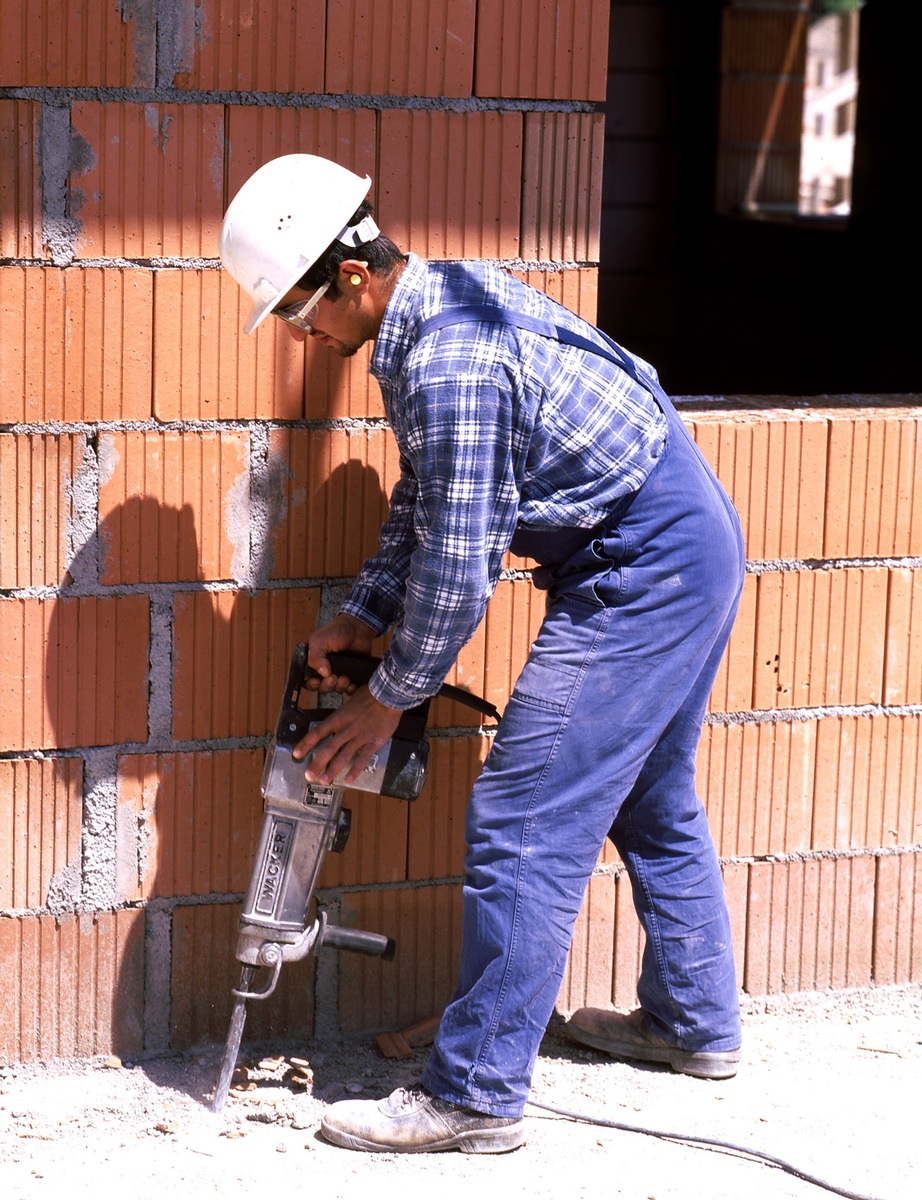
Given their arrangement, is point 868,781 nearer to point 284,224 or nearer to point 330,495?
point 330,495

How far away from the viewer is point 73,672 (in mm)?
3027

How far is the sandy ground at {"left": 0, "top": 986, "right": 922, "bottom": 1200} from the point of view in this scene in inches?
109

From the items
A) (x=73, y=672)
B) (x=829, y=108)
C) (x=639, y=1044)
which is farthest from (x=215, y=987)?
(x=829, y=108)

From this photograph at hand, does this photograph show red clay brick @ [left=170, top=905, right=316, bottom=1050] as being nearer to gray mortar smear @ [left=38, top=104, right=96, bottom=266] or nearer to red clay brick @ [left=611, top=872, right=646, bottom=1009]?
red clay brick @ [left=611, top=872, right=646, bottom=1009]

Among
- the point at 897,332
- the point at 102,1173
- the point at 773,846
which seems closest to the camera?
the point at 102,1173

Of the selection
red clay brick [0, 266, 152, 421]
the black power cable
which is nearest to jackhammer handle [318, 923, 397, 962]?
the black power cable

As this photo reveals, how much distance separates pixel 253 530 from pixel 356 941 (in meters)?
0.86

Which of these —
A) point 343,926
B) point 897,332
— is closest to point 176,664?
point 343,926

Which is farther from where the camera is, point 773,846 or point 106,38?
point 773,846

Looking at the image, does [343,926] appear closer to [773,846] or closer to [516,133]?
[773,846]

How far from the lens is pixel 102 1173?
2.76 m

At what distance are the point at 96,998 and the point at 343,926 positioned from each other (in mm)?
539

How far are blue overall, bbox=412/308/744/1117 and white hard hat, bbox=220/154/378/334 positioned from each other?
1.55ft

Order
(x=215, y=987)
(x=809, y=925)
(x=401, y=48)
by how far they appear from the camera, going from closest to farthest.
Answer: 1. (x=401, y=48)
2. (x=215, y=987)
3. (x=809, y=925)
